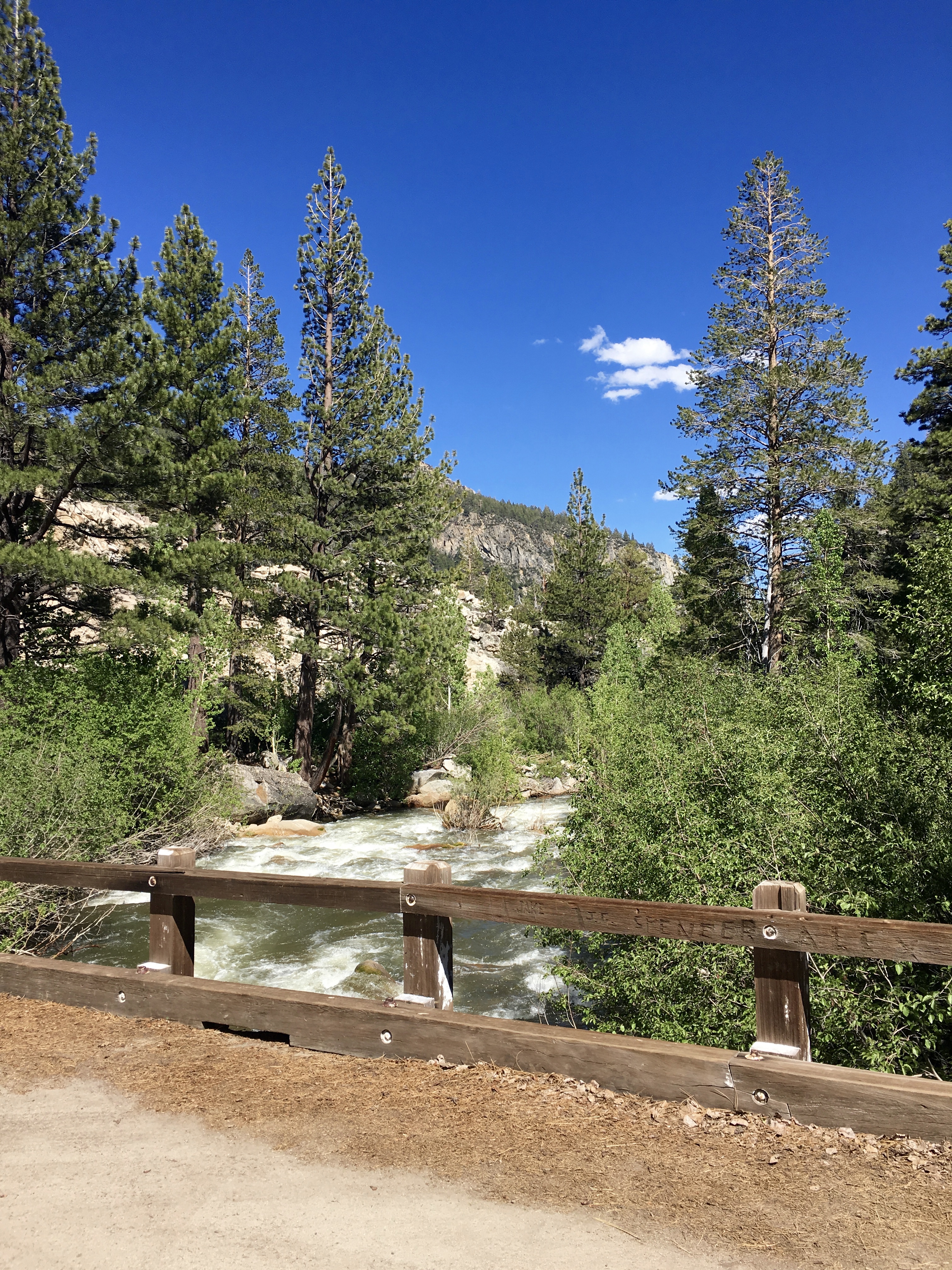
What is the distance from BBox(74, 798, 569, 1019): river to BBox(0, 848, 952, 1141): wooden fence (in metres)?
0.74

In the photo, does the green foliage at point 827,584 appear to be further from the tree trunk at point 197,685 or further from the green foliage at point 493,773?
the tree trunk at point 197,685

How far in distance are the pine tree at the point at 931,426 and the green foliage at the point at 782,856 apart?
54.3 ft

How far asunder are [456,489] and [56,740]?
18.0 meters

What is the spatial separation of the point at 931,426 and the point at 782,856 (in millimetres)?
25278

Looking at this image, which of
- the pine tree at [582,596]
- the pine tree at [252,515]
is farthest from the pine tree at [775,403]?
the pine tree at [582,596]

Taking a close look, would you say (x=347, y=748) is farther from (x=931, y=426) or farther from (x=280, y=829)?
(x=931, y=426)

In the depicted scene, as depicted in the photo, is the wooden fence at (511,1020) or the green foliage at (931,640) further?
the green foliage at (931,640)

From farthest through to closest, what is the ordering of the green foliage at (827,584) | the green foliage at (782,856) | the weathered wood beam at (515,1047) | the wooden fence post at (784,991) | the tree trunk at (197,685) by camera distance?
1. the tree trunk at (197,685)
2. the green foliage at (827,584)
3. the green foliage at (782,856)
4. the wooden fence post at (784,991)
5. the weathered wood beam at (515,1047)

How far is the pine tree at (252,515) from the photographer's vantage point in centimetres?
2289

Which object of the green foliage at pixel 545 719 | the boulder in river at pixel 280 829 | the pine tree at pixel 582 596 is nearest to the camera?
the boulder in river at pixel 280 829

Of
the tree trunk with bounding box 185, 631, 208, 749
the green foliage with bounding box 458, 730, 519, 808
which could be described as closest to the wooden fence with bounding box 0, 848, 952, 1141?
the tree trunk with bounding box 185, 631, 208, 749

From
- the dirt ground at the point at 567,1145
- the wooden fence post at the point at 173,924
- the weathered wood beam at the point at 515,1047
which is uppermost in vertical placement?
the wooden fence post at the point at 173,924

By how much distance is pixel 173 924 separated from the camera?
521 cm

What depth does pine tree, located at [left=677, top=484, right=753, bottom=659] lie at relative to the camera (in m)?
23.2
